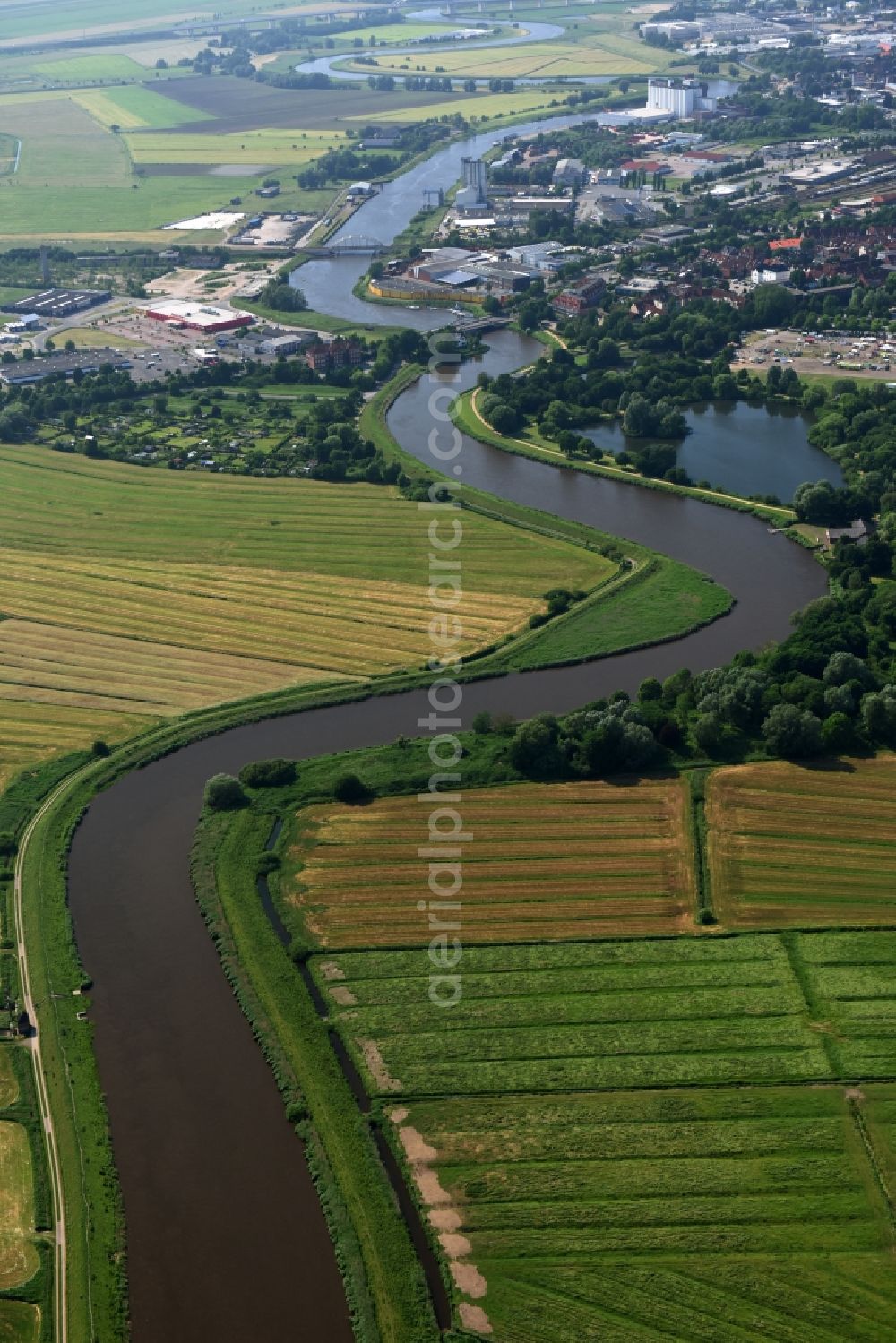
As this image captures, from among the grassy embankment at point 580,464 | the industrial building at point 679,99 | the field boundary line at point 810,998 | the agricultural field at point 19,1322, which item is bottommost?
the agricultural field at point 19,1322

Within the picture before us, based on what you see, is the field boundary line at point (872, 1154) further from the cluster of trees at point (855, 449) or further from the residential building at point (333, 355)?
the residential building at point (333, 355)

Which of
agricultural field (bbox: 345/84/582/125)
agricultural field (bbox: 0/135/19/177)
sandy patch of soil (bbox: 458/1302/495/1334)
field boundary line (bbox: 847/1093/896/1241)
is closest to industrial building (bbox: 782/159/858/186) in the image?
agricultural field (bbox: 345/84/582/125)

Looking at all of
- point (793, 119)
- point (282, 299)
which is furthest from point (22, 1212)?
point (793, 119)


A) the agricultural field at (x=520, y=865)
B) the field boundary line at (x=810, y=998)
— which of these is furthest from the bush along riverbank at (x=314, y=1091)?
the field boundary line at (x=810, y=998)

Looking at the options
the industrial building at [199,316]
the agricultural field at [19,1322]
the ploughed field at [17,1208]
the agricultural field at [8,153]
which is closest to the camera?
the agricultural field at [19,1322]

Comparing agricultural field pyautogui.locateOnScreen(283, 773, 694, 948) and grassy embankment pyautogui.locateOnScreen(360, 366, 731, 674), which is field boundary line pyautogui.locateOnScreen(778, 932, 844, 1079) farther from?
grassy embankment pyautogui.locateOnScreen(360, 366, 731, 674)

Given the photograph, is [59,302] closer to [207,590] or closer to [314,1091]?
[207,590]
